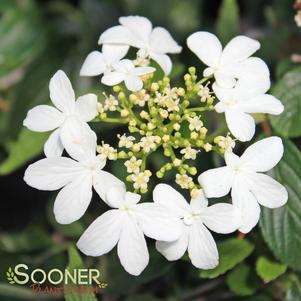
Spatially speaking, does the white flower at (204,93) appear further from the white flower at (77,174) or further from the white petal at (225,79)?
the white flower at (77,174)

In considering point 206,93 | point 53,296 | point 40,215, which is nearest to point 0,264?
point 53,296

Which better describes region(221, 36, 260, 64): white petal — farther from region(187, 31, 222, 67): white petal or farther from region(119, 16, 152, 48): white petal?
region(119, 16, 152, 48): white petal

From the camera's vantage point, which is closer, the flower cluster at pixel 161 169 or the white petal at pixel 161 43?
the flower cluster at pixel 161 169

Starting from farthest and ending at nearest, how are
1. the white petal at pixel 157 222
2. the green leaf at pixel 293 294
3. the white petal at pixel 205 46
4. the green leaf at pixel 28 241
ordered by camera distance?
the green leaf at pixel 28 241 < the green leaf at pixel 293 294 < the white petal at pixel 205 46 < the white petal at pixel 157 222

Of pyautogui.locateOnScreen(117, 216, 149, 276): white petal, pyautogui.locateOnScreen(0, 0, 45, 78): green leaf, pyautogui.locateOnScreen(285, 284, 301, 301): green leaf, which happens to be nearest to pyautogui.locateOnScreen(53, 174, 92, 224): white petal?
pyautogui.locateOnScreen(117, 216, 149, 276): white petal

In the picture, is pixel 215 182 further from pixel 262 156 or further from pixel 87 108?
pixel 87 108

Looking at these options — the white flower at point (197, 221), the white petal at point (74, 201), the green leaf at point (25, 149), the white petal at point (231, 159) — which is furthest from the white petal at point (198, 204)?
the green leaf at point (25, 149)

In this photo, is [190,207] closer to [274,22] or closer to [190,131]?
[190,131]
